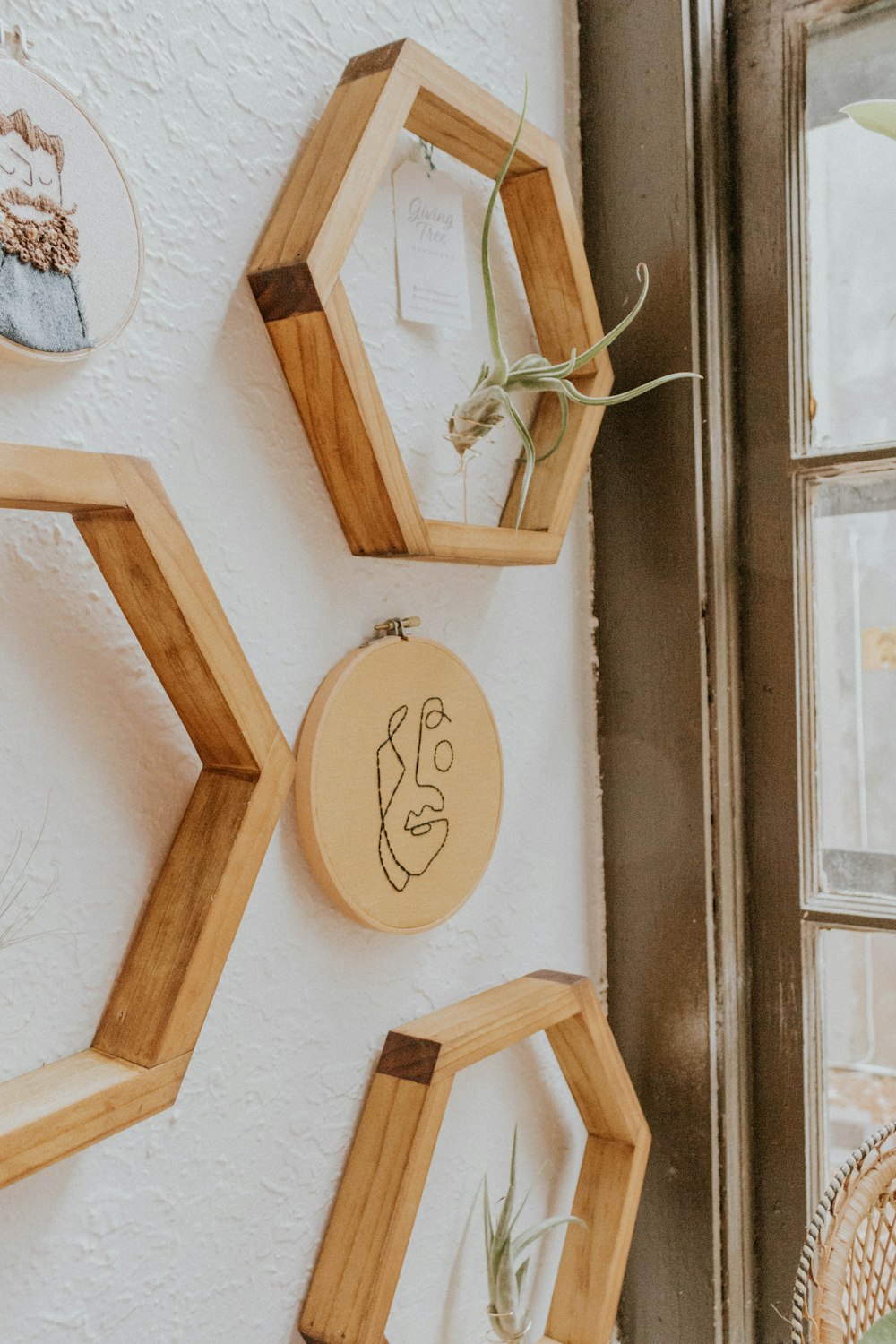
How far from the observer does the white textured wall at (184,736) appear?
64 cm

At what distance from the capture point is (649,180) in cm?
111

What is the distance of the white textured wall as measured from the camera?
645 millimetres

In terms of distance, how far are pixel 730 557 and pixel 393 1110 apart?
0.66m

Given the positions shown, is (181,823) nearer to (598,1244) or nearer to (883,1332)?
(883,1332)

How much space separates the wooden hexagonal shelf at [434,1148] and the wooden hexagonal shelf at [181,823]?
27 centimetres

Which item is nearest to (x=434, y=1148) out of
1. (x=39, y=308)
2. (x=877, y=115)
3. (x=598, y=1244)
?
(x=598, y=1244)

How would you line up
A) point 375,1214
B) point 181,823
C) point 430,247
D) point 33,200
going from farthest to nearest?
point 430,247, point 375,1214, point 181,823, point 33,200

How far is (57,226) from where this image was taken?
61 cm

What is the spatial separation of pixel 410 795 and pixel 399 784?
18mm

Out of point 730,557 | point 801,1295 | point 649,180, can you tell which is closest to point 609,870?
point 730,557

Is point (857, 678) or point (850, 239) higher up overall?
point (850, 239)

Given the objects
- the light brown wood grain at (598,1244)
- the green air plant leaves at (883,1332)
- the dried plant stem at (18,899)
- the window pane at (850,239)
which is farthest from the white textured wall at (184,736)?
the green air plant leaves at (883,1332)

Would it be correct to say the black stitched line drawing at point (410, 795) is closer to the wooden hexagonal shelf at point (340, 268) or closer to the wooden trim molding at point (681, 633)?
the wooden hexagonal shelf at point (340, 268)

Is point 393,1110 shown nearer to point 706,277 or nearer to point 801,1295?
point 801,1295
